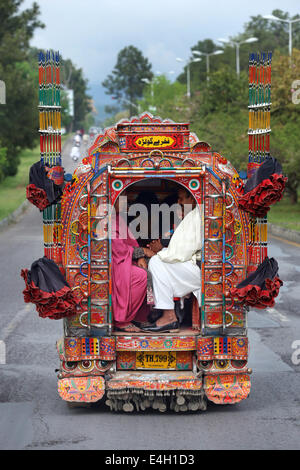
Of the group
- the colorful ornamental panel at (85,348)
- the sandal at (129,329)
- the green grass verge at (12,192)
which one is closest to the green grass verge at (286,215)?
the green grass verge at (12,192)

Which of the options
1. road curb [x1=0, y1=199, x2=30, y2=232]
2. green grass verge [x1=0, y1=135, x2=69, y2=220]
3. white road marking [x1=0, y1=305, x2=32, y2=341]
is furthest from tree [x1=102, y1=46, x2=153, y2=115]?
white road marking [x1=0, y1=305, x2=32, y2=341]

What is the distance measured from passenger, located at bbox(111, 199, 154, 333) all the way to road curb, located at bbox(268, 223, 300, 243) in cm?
1822

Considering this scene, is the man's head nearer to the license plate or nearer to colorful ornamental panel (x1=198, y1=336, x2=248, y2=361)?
colorful ornamental panel (x1=198, y1=336, x2=248, y2=361)

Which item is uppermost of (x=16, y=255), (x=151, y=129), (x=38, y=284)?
(x=151, y=129)

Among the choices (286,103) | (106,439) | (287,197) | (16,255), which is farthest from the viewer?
(287,197)

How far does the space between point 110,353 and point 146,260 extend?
4.32 feet

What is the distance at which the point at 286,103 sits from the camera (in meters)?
38.2

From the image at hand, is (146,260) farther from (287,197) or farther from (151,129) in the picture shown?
(287,197)

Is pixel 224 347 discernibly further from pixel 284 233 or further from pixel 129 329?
pixel 284 233

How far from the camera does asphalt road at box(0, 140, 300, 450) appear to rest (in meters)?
7.95

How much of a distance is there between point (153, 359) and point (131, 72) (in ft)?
435

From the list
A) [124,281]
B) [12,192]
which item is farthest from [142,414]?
[12,192]

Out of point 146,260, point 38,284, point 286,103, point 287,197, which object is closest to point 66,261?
point 38,284

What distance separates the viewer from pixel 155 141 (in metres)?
9.12
